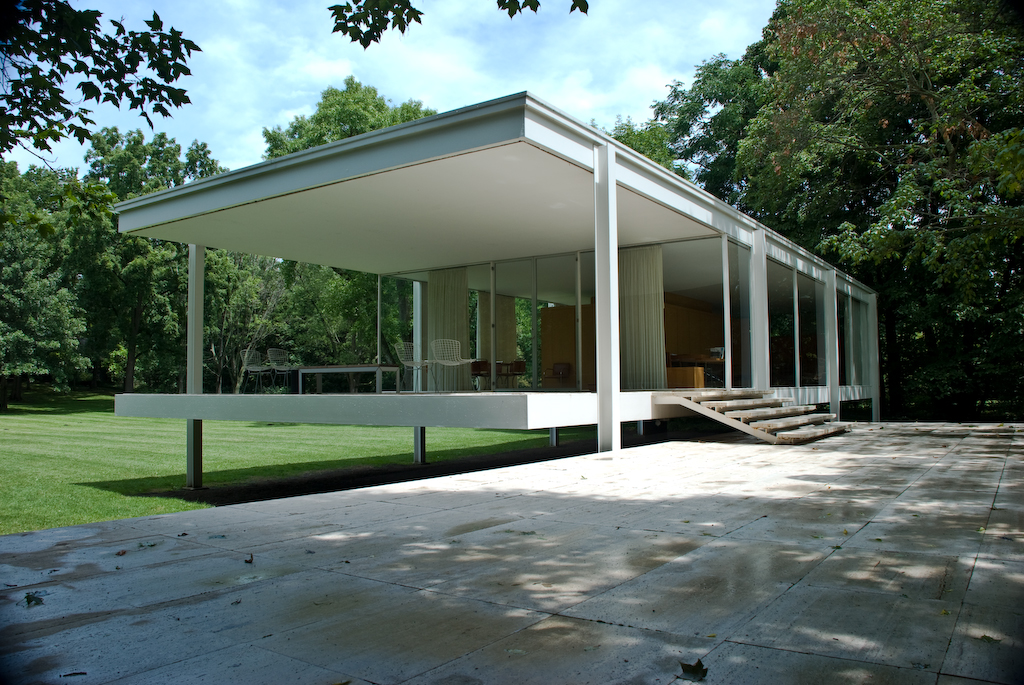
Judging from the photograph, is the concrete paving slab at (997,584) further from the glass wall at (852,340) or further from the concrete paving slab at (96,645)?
the glass wall at (852,340)

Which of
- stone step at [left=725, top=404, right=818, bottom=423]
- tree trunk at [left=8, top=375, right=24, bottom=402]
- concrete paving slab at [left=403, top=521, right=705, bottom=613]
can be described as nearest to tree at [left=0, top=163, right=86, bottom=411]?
tree trunk at [left=8, top=375, right=24, bottom=402]

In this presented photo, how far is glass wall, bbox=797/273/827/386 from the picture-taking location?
43.9 ft

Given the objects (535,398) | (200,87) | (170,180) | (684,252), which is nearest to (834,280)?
(684,252)

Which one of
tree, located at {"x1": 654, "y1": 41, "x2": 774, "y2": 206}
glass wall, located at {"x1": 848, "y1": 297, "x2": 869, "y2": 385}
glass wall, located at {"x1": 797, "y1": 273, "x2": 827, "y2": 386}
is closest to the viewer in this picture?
glass wall, located at {"x1": 797, "y1": 273, "x2": 827, "y2": 386}

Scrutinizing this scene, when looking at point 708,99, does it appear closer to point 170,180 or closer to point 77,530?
point 170,180

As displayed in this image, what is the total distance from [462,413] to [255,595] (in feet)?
13.1

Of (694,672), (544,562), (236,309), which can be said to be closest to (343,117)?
(236,309)

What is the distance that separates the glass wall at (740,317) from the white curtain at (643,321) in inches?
43.7

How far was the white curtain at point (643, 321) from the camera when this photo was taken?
36.6 feet

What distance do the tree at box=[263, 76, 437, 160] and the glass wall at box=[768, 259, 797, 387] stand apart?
13641 millimetres

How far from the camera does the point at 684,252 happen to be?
11.6 metres

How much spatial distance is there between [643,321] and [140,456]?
9.92 meters

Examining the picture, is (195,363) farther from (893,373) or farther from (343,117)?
(893,373)

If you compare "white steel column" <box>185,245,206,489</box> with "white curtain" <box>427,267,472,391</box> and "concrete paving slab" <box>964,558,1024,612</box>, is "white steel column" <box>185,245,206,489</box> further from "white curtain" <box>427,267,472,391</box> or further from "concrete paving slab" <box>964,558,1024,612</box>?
"concrete paving slab" <box>964,558,1024,612</box>
